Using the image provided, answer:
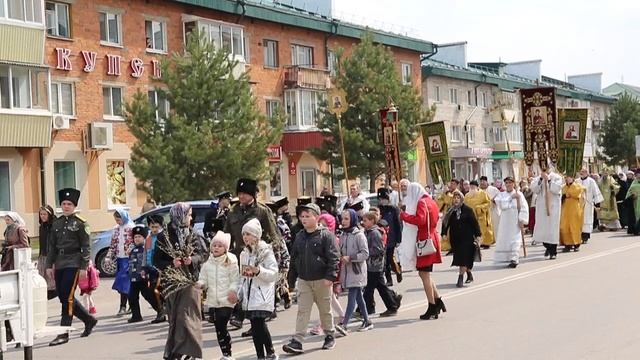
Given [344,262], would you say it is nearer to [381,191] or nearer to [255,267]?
[255,267]

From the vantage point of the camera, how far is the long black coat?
1459 cm

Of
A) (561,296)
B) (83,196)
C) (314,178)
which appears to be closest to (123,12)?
(83,196)

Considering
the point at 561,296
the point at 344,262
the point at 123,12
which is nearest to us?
the point at 344,262

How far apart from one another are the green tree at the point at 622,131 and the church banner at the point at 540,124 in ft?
157

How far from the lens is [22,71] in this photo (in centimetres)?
2934

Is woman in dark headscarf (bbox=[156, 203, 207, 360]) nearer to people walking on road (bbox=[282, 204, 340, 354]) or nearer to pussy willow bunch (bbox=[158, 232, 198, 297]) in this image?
pussy willow bunch (bbox=[158, 232, 198, 297])

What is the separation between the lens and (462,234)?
14.7 meters

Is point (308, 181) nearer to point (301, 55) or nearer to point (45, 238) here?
point (301, 55)

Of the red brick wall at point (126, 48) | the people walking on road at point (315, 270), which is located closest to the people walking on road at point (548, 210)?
the people walking on road at point (315, 270)

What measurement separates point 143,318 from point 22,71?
18.4 meters

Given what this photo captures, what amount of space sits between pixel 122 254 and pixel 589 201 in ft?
44.6

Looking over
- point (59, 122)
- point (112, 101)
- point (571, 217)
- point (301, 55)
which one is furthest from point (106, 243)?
point (301, 55)

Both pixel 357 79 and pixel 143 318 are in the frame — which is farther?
pixel 357 79

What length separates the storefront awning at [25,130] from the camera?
28.6 meters
